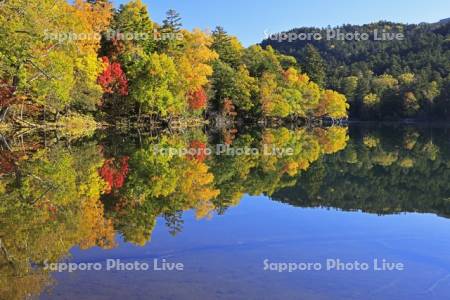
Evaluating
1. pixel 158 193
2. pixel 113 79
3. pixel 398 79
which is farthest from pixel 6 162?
pixel 398 79

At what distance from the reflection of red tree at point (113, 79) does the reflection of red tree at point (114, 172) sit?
85.1 ft

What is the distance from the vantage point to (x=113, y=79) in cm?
5053

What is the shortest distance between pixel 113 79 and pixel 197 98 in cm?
1392

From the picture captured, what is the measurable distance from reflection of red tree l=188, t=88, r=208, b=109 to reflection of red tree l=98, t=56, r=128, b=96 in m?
11.6

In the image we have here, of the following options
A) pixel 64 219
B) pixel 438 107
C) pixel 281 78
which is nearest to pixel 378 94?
pixel 438 107

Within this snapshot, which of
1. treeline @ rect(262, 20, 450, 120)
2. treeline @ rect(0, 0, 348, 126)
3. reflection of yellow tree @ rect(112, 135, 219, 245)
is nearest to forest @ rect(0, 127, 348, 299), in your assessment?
reflection of yellow tree @ rect(112, 135, 219, 245)

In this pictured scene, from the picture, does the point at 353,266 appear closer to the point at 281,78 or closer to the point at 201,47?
the point at 201,47

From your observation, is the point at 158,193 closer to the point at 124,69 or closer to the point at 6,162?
the point at 6,162

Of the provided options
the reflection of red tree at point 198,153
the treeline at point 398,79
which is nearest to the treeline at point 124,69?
the reflection of red tree at point 198,153

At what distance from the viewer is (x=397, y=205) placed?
16641 millimetres

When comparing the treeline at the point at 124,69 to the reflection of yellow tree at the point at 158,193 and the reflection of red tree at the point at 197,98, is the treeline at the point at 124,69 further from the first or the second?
the reflection of yellow tree at the point at 158,193

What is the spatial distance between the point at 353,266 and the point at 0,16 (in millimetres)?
25680

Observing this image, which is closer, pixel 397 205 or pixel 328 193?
pixel 397 205

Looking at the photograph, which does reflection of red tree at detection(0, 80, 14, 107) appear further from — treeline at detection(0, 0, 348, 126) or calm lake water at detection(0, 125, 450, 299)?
calm lake water at detection(0, 125, 450, 299)
